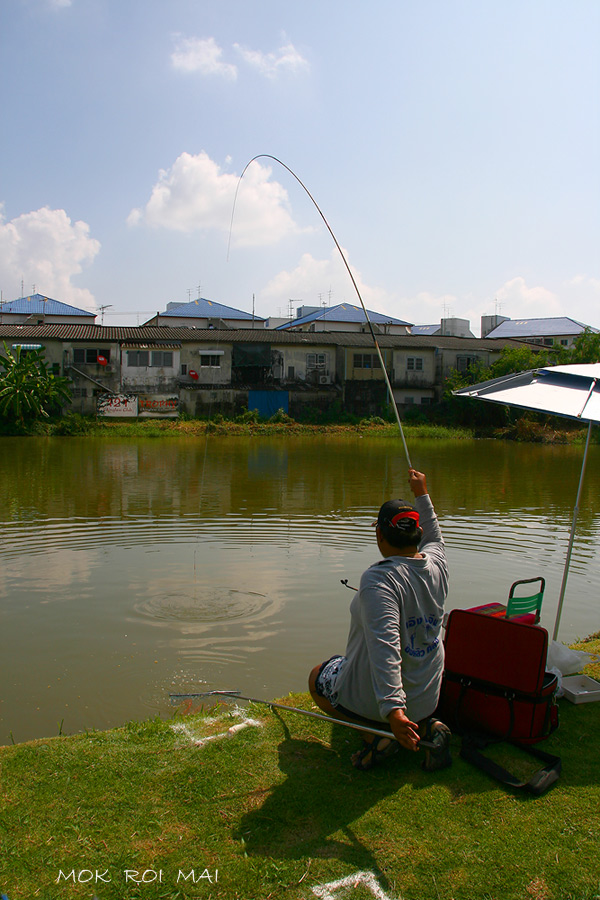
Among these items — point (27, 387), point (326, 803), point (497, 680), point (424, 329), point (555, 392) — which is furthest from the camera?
point (424, 329)

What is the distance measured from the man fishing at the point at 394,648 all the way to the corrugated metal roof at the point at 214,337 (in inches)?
1548

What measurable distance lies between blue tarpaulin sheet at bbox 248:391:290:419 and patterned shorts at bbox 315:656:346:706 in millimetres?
39093

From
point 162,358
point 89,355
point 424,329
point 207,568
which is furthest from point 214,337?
point 207,568

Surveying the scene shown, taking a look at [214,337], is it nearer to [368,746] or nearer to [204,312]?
[204,312]

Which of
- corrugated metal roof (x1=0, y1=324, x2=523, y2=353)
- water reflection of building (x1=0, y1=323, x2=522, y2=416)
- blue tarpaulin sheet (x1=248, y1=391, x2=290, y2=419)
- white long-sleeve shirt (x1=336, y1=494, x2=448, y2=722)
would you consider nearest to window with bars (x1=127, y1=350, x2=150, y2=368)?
water reflection of building (x1=0, y1=323, x2=522, y2=416)

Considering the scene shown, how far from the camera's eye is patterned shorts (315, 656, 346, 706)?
334 centimetres

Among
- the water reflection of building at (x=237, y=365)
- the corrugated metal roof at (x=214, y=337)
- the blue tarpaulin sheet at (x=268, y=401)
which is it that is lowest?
the blue tarpaulin sheet at (x=268, y=401)

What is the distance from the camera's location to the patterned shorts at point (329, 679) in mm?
3341

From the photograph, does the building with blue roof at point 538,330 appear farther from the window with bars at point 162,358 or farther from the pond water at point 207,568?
the pond water at point 207,568

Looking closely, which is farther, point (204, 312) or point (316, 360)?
point (204, 312)

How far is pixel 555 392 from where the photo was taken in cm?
480

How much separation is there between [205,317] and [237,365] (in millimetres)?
13419

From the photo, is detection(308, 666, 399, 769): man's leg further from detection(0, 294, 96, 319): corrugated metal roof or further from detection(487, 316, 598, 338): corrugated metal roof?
detection(487, 316, 598, 338): corrugated metal roof

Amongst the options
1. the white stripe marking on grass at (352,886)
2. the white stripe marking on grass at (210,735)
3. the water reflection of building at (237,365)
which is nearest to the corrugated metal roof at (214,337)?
the water reflection of building at (237,365)
